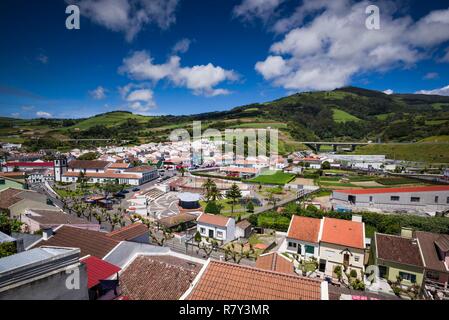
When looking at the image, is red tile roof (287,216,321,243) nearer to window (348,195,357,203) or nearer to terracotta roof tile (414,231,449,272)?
terracotta roof tile (414,231,449,272)

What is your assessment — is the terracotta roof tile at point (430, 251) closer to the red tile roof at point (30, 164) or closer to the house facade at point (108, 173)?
the house facade at point (108, 173)

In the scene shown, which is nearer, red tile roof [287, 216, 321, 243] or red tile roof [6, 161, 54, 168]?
red tile roof [287, 216, 321, 243]

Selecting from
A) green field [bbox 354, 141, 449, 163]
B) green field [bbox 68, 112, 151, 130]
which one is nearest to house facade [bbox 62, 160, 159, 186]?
green field [bbox 354, 141, 449, 163]

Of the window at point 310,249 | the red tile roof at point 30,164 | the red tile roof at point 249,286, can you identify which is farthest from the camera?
the red tile roof at point 30,164

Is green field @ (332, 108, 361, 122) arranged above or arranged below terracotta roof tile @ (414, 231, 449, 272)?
above

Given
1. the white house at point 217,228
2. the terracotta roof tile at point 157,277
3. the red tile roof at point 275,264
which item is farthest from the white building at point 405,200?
the terracotta roof tile at point 157,277
